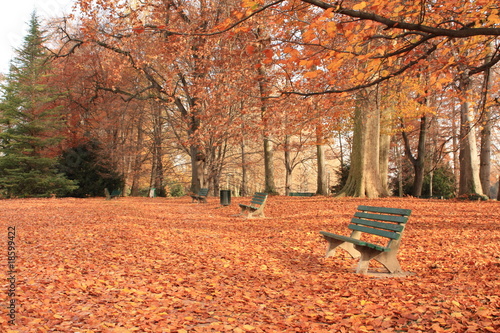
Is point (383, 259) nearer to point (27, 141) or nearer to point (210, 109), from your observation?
point (210, 109)

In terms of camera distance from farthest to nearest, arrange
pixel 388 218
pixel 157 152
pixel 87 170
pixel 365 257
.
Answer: pixel 157 152 → pixel 87 170 → pixel 388 218 → pixel 365 257

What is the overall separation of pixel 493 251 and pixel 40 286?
20.4 feet

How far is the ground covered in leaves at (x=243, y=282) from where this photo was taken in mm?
3445

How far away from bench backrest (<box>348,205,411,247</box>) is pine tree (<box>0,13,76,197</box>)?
20.2m

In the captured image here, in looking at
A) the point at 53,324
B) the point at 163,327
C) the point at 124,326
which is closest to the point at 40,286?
the point at 53,324

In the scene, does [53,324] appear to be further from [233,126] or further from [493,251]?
[233,126]

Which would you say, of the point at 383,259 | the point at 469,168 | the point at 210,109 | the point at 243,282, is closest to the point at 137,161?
the point at 210,109

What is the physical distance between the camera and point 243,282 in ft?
16.4

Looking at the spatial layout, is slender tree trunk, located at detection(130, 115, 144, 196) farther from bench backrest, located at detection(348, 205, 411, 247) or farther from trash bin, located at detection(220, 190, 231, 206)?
bench backrest, located at detection(348, 205, 411, 247)

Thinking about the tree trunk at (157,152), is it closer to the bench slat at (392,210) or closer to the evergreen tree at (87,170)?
the evergreen tree at (87,170)

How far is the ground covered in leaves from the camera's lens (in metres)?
3.45

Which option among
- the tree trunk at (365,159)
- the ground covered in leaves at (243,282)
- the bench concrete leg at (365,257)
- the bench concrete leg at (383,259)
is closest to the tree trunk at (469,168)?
the tree trunk at (365,159)

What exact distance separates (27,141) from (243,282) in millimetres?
20689

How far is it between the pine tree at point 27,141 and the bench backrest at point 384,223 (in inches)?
794
